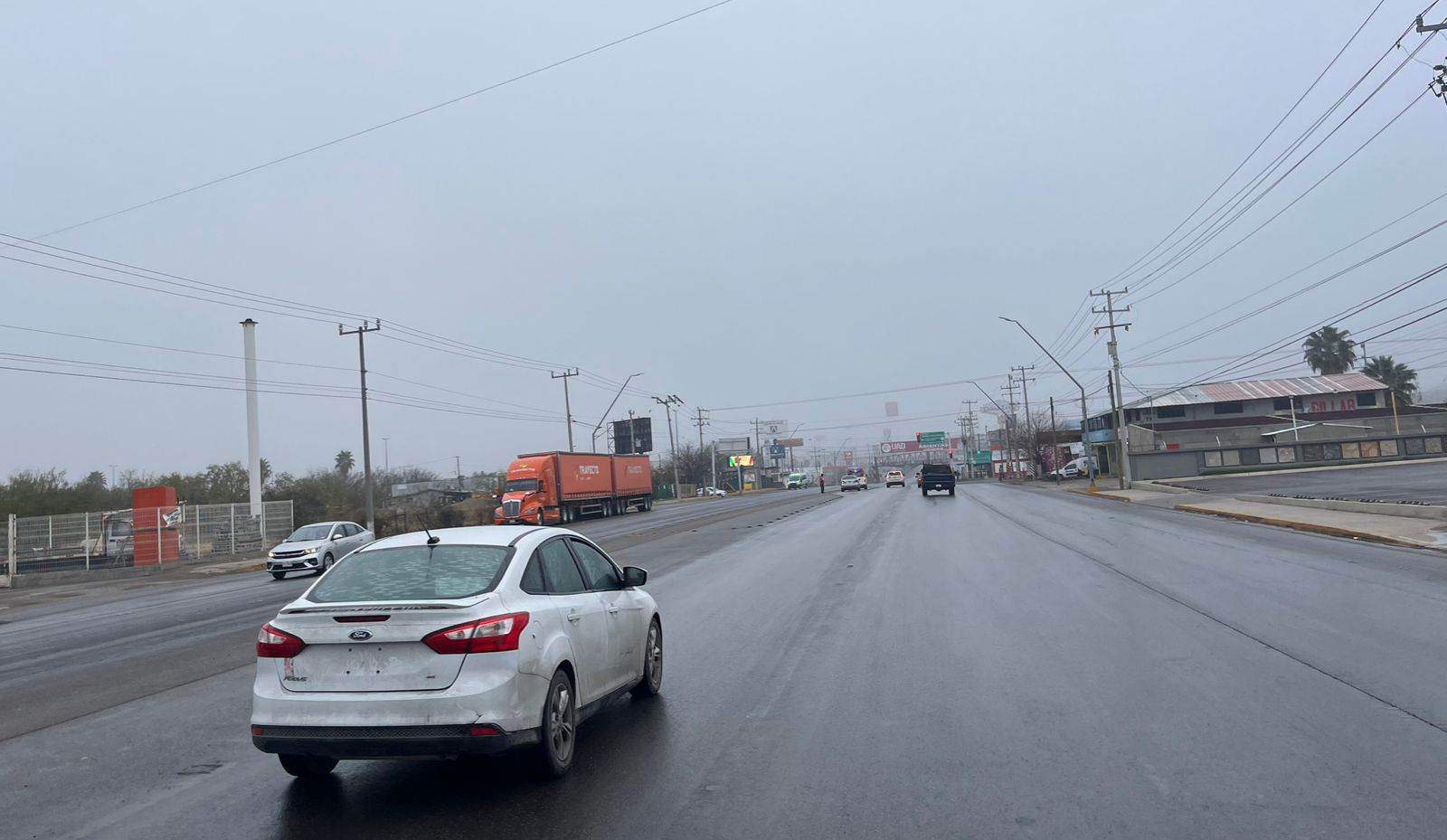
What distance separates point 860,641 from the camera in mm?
10445

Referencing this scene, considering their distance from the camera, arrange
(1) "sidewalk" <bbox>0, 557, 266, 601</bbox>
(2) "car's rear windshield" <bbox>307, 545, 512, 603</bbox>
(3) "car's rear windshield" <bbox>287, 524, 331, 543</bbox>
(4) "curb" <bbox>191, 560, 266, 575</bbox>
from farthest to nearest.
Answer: (4) "curb" <bbox>191, 560, 266, 575</bbox> < (1) "sidewalk" <bbox>0, 557, 266, 601</bbox> < (3) "car's rear windshield" <bbox>287, 524, 331, 543</bbox> < (2) "car's rear windshield" <bbox>307, 545, 512, 603</bbox>

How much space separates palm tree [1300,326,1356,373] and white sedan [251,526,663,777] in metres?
115

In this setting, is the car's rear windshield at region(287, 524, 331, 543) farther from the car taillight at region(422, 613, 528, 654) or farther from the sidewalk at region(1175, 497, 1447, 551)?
the car taillight at region(422, 613, 528, 654)

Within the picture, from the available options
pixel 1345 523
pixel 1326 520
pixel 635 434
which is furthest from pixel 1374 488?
pixel 635 434

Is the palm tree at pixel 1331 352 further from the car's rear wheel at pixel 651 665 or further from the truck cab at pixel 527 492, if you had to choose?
the car's rear wheel at pixel 651 665

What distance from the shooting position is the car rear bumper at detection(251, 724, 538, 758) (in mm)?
5441

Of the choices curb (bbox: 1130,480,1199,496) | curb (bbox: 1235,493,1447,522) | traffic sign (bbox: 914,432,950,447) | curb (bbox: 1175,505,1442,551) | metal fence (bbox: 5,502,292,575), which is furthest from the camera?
traffic sign (bbox: 914,432,950,447)

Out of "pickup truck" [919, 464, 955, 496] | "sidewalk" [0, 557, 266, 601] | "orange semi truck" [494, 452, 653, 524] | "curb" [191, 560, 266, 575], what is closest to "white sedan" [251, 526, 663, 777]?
"sidewalk" [0, 557, 266, 601]

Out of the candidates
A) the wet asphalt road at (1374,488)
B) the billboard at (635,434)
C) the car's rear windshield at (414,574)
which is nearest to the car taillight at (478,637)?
the car's rear windshield at (414,574)

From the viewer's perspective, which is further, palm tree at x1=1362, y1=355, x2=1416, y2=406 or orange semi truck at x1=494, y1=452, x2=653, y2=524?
palm tree at x1=1362, y1=355, x2=1416, y2=406

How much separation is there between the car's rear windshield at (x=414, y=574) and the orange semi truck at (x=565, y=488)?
4179cm

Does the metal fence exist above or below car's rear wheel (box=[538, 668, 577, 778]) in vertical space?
above

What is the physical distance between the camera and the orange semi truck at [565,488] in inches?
1959

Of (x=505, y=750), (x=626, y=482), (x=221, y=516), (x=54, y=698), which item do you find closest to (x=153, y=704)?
(x=54, y=698)
